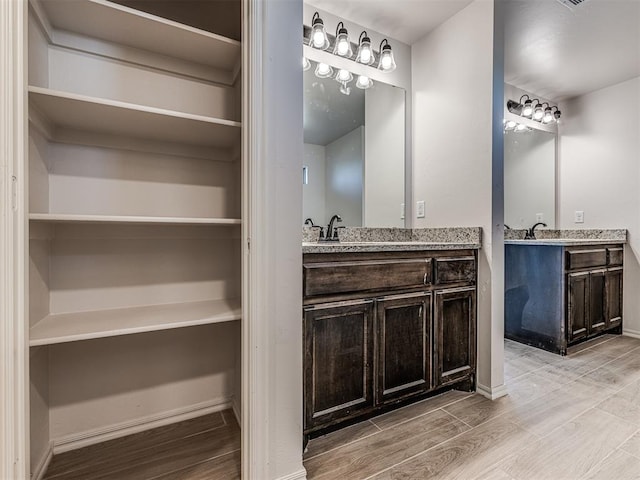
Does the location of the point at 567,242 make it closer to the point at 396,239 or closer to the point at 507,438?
the point at 396,239

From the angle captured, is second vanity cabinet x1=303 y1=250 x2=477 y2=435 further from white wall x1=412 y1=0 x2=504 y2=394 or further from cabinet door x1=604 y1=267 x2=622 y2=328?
cabinet door x1=604 y1=267 x2=622 y2=328

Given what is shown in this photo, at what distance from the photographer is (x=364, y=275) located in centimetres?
148

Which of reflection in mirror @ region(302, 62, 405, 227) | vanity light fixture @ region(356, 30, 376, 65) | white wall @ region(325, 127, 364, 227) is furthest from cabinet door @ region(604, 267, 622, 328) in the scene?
vanity light fixture @ region(356, 30, 376, 65)

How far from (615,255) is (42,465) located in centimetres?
422

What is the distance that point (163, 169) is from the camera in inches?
61.6

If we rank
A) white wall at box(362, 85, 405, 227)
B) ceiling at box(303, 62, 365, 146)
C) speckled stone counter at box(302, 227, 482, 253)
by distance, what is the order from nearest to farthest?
speckled stone counter at box(302, 227, 482, 253) < ceiling at box(303, 62, 365, 146) < white wall at box(362, 85, 405, 227)

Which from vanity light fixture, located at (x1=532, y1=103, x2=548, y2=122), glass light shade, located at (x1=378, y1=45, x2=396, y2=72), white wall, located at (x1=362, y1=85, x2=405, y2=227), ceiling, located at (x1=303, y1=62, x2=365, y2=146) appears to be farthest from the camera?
vanity light fixture, located at (x1=532, y1=103, x2=548, y2=122)

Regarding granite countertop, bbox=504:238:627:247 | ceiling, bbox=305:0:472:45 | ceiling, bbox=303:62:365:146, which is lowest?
granite countertop, bbox=504:238:627:247

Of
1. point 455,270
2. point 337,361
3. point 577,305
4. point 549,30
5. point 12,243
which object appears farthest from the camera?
point 577,305

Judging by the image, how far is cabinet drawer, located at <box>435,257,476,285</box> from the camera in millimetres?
1728

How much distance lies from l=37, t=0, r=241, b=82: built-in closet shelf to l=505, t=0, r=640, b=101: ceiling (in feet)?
6.11

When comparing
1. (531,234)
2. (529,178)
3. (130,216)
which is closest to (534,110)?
(529,178)

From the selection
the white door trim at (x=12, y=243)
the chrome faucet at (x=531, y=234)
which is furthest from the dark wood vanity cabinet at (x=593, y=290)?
the white door trim at (x=12, y=243)

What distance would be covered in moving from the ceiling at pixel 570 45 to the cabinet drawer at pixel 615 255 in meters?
1.60
